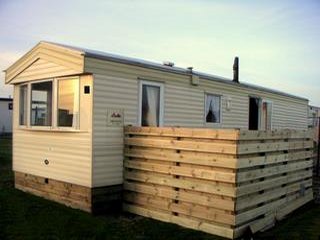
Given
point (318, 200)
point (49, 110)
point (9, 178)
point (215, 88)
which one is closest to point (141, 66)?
point (49, 110)

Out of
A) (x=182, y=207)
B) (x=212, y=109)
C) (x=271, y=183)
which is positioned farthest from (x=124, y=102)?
(x=212, y=109)

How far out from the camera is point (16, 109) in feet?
31.7

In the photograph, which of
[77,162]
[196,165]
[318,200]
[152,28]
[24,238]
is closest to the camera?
[24,238]

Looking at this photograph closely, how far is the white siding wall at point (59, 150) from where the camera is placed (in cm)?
746

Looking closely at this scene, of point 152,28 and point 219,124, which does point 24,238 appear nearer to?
point 219,124

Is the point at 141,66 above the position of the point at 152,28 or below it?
below

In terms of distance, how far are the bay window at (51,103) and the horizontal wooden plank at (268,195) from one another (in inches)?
133

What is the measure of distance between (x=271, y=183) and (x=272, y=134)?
0.87 meters

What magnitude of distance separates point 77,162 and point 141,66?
2.23 metres

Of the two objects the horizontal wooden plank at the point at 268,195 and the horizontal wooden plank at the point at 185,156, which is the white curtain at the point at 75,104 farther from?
the horizontal wooden plank at the point at 268,195

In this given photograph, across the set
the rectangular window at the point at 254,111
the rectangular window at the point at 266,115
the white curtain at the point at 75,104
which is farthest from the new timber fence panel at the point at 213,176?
the rectangular window at the point at 266,115

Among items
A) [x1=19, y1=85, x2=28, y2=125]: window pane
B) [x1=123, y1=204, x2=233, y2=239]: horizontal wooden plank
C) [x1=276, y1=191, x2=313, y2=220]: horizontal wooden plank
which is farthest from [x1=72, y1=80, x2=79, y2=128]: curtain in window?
[x1=276, y1=191, x2=313, y2=220]: horizontal wooden plank

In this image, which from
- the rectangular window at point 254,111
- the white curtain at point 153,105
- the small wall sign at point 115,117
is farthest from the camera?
the rectangular window at point 254,111

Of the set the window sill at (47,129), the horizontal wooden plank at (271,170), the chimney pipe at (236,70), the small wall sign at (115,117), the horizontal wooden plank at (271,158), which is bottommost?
the horizontal wooden plank at (271,170)
